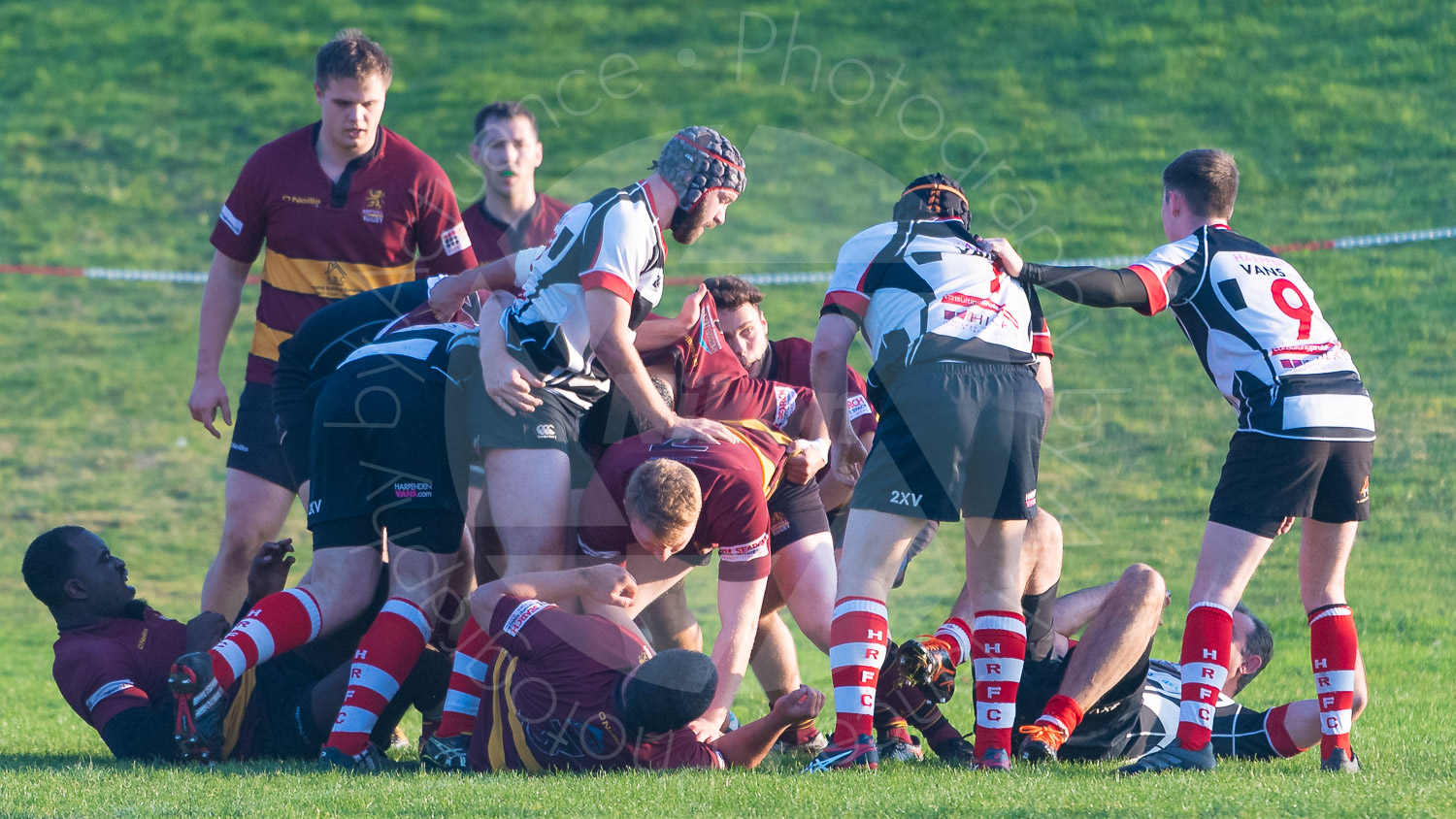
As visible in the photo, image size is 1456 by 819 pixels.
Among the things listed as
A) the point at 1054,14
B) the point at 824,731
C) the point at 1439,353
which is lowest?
the point at 824,731

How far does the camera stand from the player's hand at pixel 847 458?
5809mm

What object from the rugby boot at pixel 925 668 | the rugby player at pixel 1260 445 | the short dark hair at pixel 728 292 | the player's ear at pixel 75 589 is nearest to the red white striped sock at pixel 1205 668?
the rugby player at pixel 1260 445

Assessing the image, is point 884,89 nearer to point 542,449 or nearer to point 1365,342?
point 1365,342

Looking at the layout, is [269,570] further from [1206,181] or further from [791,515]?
[1206,181]

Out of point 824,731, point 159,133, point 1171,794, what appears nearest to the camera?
point 1171,794

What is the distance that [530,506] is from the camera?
5375mm

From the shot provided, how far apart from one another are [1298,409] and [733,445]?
1991 mm

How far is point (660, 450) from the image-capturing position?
5371 millimetres

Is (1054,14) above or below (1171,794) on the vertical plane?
above

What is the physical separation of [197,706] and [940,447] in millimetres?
2679

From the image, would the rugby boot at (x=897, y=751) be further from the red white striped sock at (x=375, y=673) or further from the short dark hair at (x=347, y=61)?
the short dark hair at (x=347, y=61)

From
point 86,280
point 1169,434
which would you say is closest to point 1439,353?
point 1169,434

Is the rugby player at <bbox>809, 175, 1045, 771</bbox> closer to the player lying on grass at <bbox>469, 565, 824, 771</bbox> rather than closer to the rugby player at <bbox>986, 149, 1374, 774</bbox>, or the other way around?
the rugby player at <bbox>986, 149, 1374, 774</bbox>

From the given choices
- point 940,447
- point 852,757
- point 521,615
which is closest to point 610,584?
point 521,615
